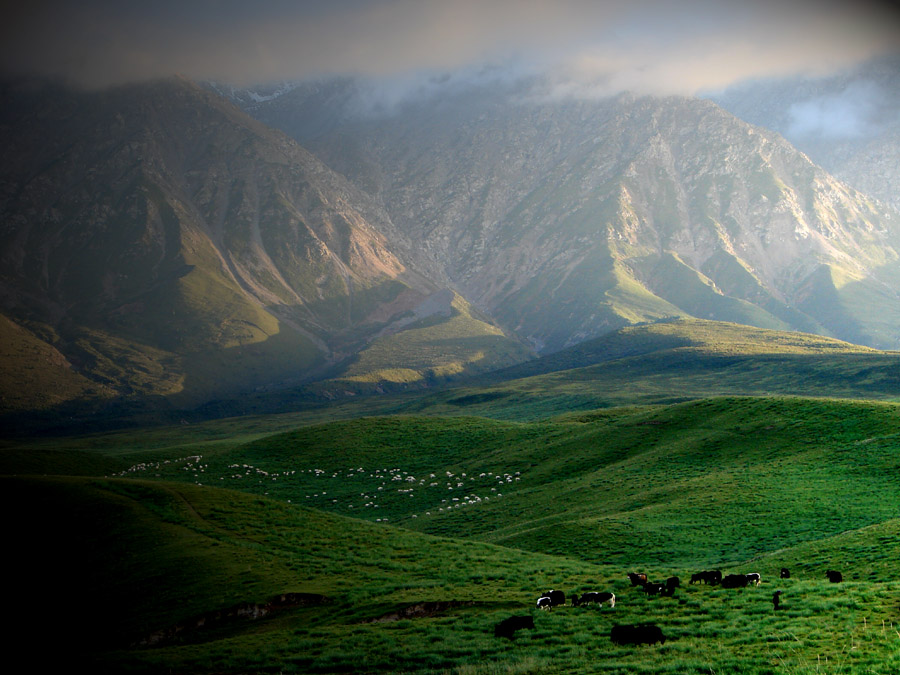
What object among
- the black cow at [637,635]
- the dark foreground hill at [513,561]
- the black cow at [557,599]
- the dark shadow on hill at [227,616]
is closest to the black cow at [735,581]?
the dark foreground hill at [513,561]

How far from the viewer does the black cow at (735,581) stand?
3300 cm

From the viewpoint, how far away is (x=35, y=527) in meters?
49.1

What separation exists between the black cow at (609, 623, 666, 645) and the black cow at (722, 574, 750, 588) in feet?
27.5

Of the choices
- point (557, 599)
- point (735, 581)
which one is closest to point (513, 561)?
point (557, 599)

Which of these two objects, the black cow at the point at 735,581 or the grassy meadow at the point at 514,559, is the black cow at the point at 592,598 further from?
the black cow at the point at 735,581

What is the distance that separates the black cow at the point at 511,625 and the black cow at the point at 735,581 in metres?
10.4

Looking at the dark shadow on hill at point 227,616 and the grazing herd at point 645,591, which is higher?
the grazing herd at point 645,591

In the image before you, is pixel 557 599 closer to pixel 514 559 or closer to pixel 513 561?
pixel 513 561

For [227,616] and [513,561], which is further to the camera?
[513,561]

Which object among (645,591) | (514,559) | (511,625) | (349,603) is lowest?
A: (514,559)

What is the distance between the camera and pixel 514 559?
153 ft

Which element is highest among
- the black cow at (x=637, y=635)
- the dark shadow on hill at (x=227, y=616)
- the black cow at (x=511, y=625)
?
the black cow at (x=637, y=635)

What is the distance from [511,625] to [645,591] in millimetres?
7832

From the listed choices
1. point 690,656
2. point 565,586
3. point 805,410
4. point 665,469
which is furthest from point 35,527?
point 805,410
